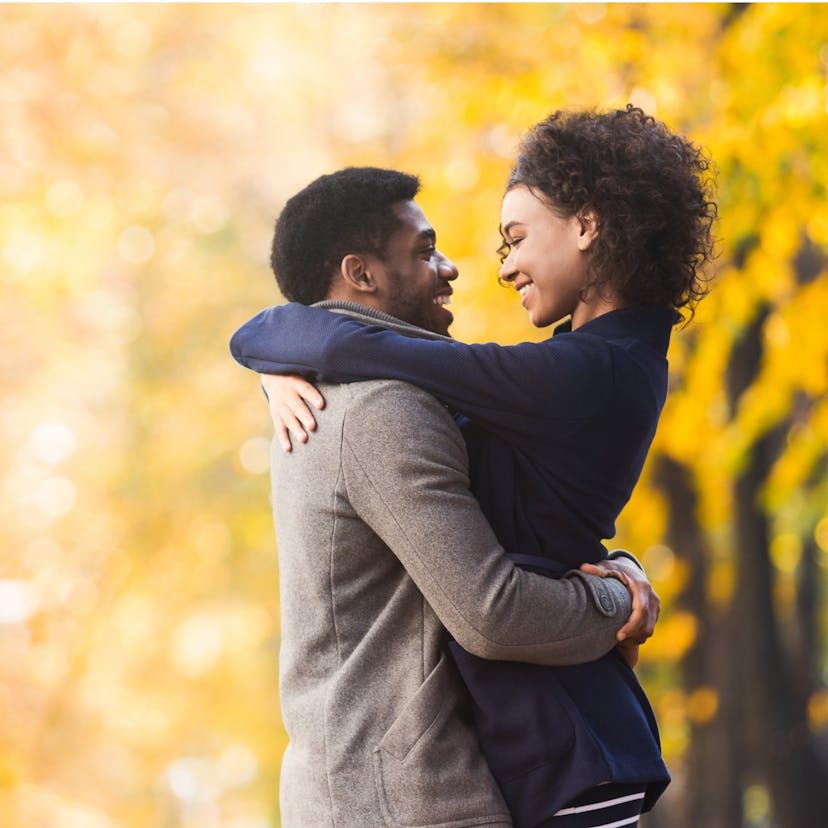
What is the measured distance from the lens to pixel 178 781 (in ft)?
61.2

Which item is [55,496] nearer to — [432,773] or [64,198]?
[64,198]

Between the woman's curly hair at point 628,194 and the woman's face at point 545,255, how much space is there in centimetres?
2

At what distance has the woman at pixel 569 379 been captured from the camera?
2246mm

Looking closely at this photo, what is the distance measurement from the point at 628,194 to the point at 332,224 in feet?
1.84

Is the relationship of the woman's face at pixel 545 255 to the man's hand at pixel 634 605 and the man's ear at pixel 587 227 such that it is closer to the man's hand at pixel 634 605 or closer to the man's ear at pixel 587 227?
the man's ear at pixel 587 227

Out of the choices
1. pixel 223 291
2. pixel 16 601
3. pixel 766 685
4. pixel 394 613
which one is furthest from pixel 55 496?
pixel 394 613

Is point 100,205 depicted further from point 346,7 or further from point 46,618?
point 46,618

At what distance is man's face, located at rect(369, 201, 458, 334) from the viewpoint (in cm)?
255

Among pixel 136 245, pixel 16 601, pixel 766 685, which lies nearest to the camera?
pixel 766 685

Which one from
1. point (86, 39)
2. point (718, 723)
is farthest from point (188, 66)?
point (718, 723)

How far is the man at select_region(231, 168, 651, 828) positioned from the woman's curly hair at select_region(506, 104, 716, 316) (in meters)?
0.39

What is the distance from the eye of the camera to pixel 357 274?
253 centimetres

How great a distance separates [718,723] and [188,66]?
6.18m

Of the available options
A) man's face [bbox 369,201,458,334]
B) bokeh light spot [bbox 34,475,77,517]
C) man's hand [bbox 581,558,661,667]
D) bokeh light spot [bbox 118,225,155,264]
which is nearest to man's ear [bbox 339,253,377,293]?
man's face [bbox 369,201,458,334]
